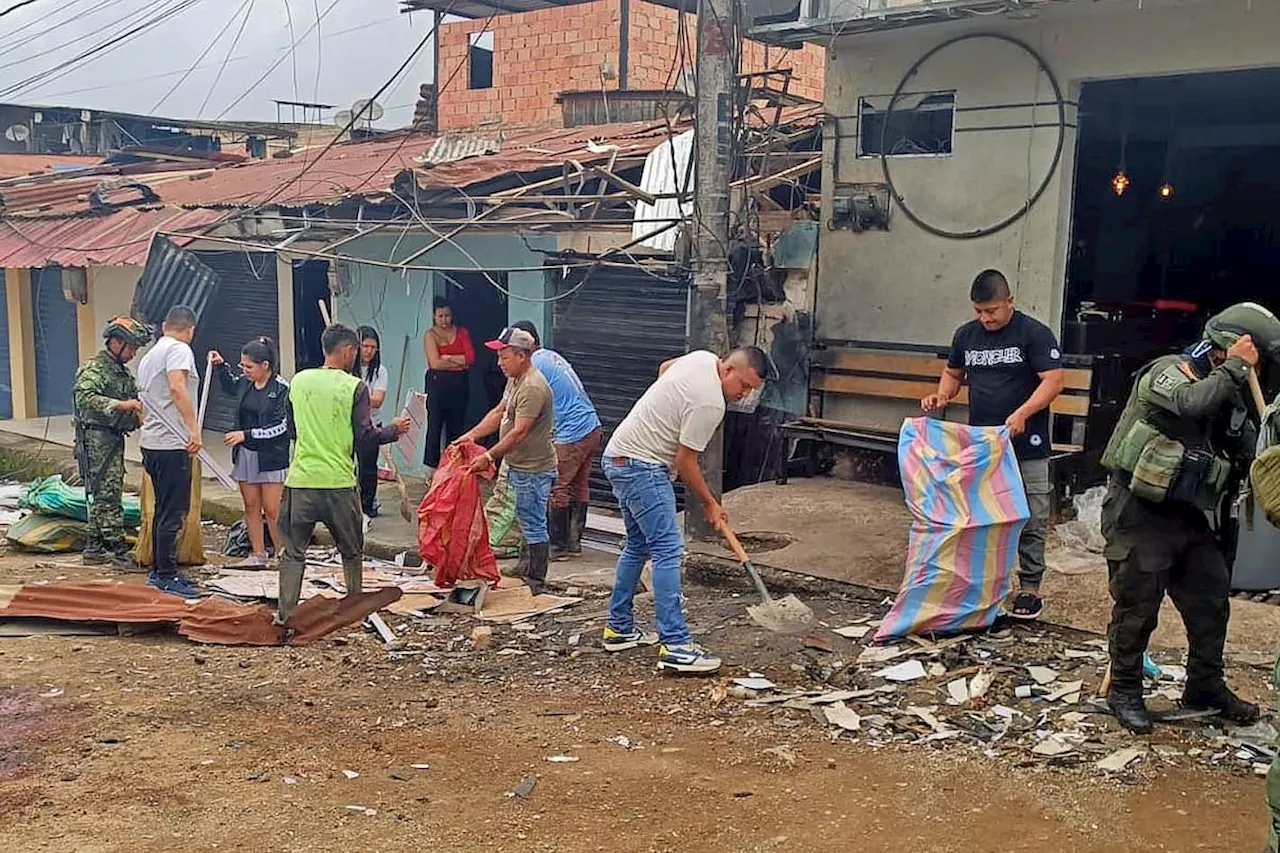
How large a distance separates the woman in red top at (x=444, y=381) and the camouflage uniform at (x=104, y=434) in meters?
2.45

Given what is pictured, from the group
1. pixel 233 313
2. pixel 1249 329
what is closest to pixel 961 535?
pixel 1249 329

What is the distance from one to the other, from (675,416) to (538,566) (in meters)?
2.07

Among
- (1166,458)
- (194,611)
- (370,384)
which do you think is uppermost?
(1166,458)

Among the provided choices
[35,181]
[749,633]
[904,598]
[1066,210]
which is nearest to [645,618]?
[749,633]

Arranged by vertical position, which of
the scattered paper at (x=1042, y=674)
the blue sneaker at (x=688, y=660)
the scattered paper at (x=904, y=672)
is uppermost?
the scattered paper at (x=1042, y=674)

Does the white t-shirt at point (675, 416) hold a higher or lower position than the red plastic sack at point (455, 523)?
higher

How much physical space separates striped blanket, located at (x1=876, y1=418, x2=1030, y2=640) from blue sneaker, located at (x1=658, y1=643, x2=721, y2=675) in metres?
0.83

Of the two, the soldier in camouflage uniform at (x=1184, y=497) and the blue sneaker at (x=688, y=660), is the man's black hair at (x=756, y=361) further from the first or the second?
the soldier in camouflage uniform at (x=1184, y=497)

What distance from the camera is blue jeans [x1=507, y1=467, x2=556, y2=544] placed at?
7340mm

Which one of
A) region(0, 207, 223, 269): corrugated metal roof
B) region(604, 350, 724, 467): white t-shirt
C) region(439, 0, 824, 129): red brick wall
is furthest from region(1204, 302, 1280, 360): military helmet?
region(439, 0, 824, 129): red brick wall

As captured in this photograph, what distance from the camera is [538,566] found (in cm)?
734

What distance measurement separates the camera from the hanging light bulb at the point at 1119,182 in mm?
11672

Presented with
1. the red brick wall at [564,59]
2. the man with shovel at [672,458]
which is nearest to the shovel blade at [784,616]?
the man with shovel at [672,458]

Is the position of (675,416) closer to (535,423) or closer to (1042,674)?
(535,423)
